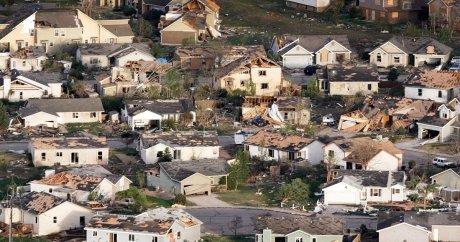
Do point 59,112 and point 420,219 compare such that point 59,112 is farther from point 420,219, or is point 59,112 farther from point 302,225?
point 420,219

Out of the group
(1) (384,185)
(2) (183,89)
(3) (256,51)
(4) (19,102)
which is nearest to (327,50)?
(3) (256,51)

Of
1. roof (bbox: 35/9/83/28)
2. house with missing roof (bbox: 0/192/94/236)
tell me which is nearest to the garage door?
roof (bbox: 35/9/83/28)

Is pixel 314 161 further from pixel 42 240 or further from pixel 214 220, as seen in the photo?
pixel 42 240

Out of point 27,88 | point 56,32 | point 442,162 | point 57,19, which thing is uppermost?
point 57,19

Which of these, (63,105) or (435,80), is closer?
(63,105)

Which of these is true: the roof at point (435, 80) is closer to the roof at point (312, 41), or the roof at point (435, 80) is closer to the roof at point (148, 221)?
the roof at point (312, 41)

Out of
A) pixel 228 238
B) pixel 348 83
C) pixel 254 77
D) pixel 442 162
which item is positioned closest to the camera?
pixel 228 238

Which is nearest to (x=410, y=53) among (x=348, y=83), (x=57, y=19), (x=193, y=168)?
(x=348, y=83)
